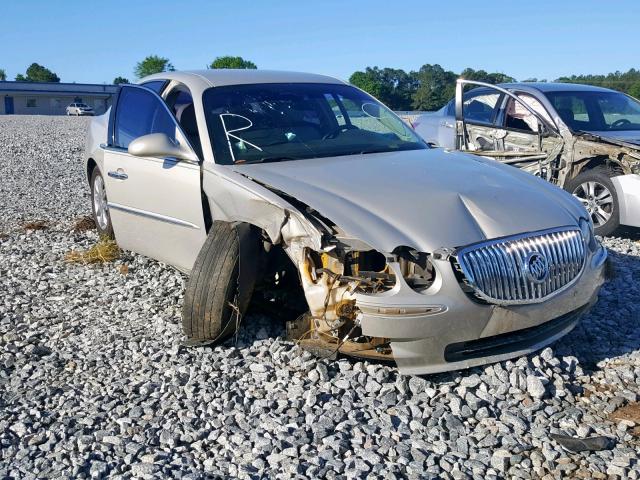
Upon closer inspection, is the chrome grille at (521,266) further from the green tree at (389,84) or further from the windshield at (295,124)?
the green tree at (389,84)

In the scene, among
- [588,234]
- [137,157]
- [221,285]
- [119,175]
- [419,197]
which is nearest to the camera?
[419,197]

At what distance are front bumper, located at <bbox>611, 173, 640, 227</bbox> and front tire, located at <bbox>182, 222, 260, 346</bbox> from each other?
5.00 metres

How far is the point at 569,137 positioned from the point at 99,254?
5.30 metres

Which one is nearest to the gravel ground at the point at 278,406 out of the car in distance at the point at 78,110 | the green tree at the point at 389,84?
the green tree at the point at 389,84

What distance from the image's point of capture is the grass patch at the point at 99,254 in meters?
7.10

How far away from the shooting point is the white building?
3000 inches

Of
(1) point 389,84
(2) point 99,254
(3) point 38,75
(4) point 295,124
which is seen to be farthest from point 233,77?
(3) point 38,75

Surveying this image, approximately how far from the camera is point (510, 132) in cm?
930

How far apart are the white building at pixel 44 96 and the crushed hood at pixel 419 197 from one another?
74.2 meters

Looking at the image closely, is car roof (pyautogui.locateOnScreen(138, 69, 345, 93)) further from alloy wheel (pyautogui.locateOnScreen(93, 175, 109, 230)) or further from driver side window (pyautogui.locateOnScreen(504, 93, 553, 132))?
driver side window (pyautogui.locateOnScreen(504, 93, 553, 132))

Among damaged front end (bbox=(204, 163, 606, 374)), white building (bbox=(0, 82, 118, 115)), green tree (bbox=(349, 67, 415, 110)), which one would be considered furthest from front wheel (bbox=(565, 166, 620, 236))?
white building (bbox=(0, 82, 118, 115))

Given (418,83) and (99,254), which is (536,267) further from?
(418,83)

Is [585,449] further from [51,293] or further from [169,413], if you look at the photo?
[51,293]

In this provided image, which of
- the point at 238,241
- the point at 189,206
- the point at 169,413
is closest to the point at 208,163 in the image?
the point at 189,206
